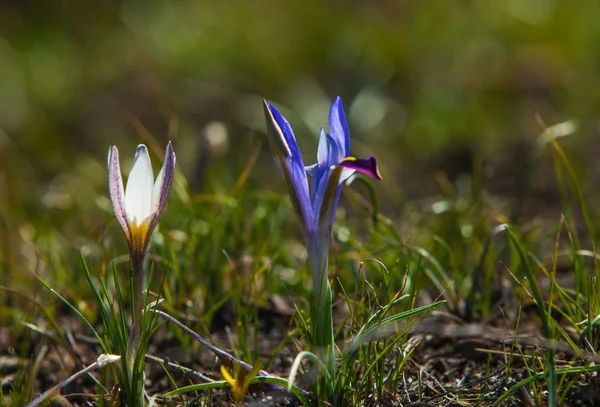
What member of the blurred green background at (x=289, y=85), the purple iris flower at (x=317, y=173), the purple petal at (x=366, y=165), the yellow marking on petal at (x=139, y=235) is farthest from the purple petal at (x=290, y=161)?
the blurred green background at (x=289, y=85)

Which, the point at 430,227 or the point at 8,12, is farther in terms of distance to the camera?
the point at 8,12

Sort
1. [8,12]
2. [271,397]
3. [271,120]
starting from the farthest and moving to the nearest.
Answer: [8,12]
[271,397]
[271,120]

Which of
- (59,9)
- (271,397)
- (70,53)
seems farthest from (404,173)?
(59,9)

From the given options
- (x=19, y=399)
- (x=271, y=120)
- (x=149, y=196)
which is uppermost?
(x=271, y=120)

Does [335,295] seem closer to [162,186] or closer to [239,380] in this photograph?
[239,380]

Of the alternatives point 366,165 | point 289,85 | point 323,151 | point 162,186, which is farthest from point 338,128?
point 289,85

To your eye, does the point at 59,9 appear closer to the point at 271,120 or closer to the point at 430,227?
the point at 430,227
